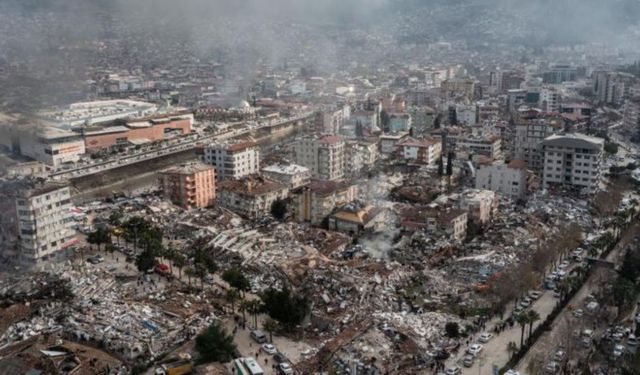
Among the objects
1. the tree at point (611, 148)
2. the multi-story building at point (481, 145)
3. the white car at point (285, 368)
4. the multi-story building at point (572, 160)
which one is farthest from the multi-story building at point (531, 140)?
the white car at point (285, 368)

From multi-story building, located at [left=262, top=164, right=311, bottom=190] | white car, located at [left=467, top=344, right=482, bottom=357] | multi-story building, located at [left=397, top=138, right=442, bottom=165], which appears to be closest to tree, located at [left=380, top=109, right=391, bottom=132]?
multi-story building, located at [left=397, top=138, right=442, bottom=165]

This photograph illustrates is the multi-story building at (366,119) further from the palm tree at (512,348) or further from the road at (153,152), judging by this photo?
the palm tree at (512,348)

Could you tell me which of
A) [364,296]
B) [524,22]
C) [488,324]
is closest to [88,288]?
[364,296]

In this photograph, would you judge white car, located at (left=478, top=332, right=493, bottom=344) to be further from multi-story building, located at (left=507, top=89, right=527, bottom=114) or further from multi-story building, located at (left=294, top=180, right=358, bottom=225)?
multi-story building, located at (left=507, top=89, right=527, bottom=114)

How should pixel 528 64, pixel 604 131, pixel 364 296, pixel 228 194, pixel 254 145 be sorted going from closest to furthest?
pixel 364 296 < pixel 228 194 < pixel 254 145 < pixel 604 131 < pixel 528 64

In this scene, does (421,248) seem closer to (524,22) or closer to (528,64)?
(528,64)

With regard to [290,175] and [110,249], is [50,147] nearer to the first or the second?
[290,175]
